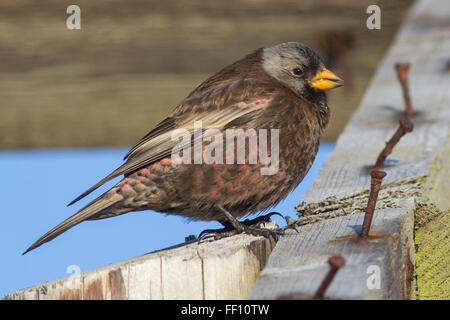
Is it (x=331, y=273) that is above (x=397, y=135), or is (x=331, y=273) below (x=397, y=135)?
below

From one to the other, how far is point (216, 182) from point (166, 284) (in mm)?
1541

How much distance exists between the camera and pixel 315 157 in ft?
12.7

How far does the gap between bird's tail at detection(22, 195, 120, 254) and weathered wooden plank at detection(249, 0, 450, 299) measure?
1.03 meters

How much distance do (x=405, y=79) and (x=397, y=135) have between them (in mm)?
680

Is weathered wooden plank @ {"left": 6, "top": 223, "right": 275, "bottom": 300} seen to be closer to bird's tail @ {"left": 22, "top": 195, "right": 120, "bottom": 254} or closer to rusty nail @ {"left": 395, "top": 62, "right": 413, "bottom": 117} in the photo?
bird's tail @ {"left": 22, "top": 195, "right": 120, "bottom": 254}

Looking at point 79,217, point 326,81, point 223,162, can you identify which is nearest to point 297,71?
point 326,81

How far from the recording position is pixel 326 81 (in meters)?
3.98

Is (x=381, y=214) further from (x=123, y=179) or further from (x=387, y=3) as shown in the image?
(x=387, y=3)

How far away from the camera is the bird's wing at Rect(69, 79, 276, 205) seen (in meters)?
3.58

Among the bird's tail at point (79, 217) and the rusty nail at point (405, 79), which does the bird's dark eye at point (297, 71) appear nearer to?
the rusty nail at point (405, 79)

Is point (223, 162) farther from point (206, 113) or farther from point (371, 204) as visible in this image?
point (371, 204)

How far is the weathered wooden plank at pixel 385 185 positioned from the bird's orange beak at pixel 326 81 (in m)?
0.19

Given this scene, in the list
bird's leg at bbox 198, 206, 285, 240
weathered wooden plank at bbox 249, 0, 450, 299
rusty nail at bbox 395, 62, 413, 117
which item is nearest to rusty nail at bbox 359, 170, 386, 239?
weathered wooden plank at bbox 249, 0, 450, 299
